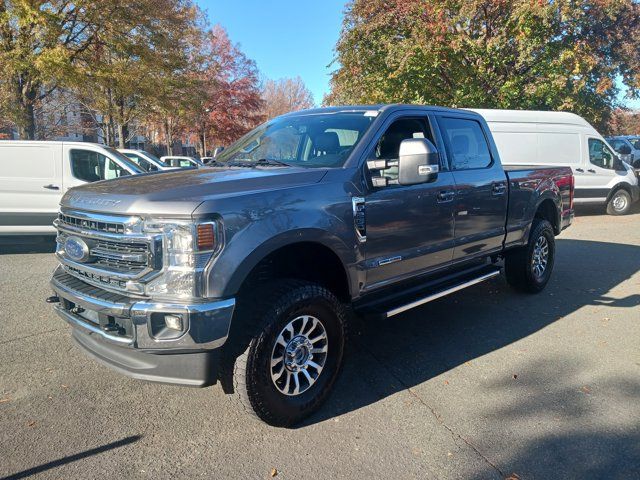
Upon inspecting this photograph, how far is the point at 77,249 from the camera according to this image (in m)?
2.93

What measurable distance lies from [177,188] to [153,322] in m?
0.77

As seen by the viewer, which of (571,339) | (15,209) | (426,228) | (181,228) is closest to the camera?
(181,228)

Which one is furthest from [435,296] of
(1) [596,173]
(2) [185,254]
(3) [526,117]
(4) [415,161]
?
(1) [596,173]

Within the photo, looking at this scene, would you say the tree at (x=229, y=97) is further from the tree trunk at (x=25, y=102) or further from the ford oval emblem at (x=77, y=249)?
the ford oval emblem at (x=77, y=249)

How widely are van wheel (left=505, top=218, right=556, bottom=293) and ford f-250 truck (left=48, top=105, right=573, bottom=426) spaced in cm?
148

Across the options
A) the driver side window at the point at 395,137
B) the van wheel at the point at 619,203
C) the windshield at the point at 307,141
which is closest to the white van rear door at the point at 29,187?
the windshield at the point at 307,141

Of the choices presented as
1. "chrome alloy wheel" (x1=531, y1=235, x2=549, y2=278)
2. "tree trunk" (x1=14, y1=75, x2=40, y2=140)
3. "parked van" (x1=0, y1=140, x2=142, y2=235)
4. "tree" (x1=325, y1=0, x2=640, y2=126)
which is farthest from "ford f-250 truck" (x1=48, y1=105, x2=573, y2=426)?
"tree trunk" (x1=14, y1=75, x2=40, y2=140)

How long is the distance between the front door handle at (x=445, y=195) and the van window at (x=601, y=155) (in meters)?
9.80

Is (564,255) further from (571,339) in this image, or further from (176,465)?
(176,465)

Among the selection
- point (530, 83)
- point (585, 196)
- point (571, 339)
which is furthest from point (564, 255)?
point (530, 83)

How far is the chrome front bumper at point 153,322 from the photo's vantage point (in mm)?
2461

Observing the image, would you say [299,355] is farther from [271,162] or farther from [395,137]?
[395,137]

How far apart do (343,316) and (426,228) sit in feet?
→ 3.91

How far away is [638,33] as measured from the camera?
1439 centimetres
